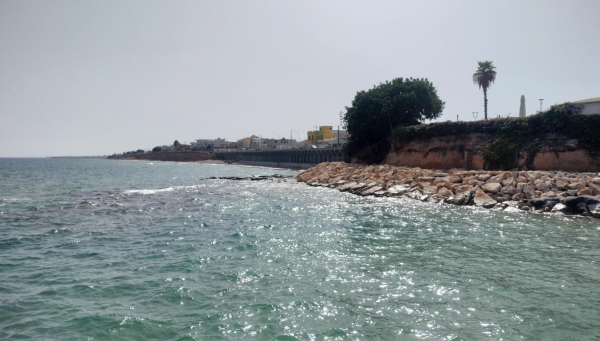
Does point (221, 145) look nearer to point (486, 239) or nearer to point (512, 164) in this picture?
point (512, 164)

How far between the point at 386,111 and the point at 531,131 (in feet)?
70.8

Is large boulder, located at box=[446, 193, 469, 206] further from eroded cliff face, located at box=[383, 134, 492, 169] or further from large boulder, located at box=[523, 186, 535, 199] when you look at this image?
eroded cliff face, located at box=[383, 134, 492, 169]

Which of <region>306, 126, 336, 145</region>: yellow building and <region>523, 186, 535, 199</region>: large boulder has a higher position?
<region>306, 126, 336, 145</region>: yellow building

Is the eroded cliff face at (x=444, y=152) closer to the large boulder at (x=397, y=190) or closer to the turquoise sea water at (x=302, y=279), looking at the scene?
the large boulder at (x=397, y=190)

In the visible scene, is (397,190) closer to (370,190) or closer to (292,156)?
(370,190)

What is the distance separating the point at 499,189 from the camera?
986 inches

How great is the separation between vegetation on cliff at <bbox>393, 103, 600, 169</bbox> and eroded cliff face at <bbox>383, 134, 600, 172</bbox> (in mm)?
265

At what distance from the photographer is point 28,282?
33.9 ft

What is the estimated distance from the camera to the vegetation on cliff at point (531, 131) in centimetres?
2867

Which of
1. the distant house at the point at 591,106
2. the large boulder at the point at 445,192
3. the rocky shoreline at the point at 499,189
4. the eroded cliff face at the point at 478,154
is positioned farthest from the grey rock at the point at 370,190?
the distant house at the point at 591,106

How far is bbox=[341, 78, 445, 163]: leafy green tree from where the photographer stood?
50688 mm

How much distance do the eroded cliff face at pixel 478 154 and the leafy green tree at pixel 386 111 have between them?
464 centimetres

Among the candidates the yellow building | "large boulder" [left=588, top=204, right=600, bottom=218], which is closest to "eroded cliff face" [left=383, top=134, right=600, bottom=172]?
"large boulder" [left=588, top=204, right=600, bottom=218]

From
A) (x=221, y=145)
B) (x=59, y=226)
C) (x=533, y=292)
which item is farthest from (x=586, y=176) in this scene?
(x=221, y=145)
